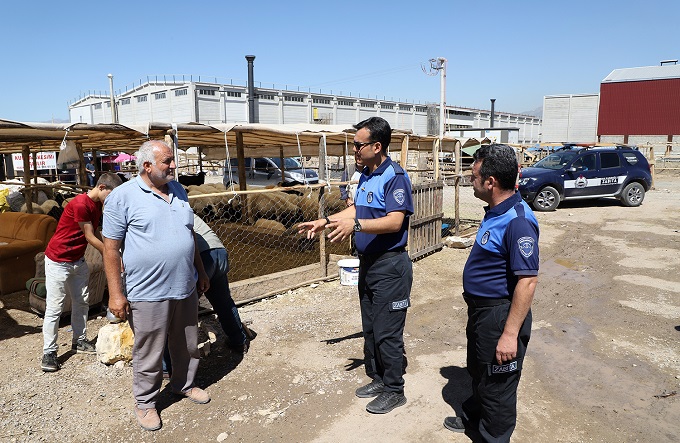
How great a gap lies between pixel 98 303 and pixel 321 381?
10.1ft

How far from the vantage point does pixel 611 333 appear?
15.4 ft

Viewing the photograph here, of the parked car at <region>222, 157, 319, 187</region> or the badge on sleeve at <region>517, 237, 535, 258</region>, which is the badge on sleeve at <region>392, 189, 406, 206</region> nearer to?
the badge on sleeve at <region>517, 237, 535, 258</region>

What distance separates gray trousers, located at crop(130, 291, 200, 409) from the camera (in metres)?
3.03

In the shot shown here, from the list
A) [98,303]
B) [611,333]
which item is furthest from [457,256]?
[98,303]

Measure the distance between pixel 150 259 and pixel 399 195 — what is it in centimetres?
164

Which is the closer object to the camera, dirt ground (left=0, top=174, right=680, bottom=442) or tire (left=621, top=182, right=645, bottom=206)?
dirt ground (left=0, top=174, right=680, bottom=442)

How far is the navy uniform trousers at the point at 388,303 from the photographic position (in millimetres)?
3098

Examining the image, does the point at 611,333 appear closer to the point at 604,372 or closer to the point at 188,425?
the point at 604,372

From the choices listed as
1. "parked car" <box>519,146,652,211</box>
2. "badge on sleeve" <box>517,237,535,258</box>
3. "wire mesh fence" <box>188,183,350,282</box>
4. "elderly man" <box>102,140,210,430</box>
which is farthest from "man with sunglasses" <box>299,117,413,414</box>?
"parked car" <box>519,146,652,211</box>

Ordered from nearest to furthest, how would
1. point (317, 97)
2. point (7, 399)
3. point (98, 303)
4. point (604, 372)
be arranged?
point (7, 399) < point (604, 372) < point (98, 303) < point (317, 97)

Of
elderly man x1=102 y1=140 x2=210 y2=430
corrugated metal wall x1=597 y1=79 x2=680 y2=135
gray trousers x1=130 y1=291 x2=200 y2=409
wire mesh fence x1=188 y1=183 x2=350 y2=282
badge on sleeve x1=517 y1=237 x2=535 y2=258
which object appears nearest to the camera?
badge on sleeve x1=517 y1=237 x2=535 y2=258

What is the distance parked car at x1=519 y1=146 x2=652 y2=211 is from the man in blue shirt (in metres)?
11.6

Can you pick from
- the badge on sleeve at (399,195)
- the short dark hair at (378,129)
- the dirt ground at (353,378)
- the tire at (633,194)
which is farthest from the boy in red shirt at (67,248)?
the tire at (633,194)

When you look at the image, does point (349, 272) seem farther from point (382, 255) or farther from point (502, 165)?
point (502, 165)
